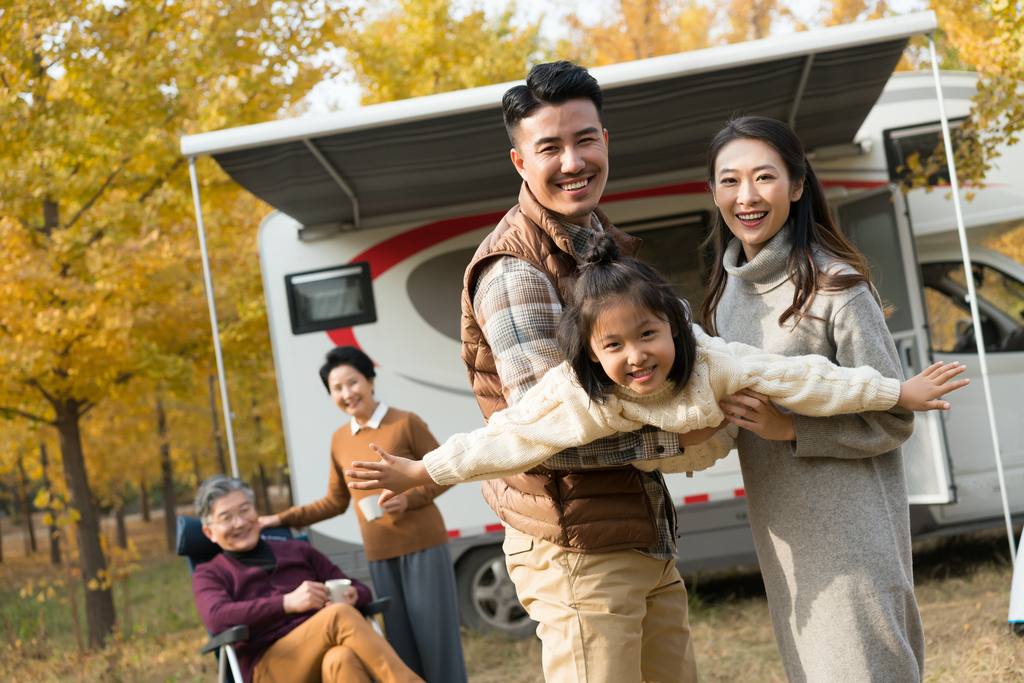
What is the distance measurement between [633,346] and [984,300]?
4.43 m

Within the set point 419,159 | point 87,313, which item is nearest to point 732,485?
point 419,159

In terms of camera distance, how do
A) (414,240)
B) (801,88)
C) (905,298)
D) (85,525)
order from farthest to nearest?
(85,525)
(414,240)
(905,298)
(801,88)

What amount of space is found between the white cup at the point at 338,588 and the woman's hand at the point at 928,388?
242cm

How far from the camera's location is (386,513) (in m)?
3.53

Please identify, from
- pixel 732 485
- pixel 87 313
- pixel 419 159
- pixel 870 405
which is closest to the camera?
pixel 870 405

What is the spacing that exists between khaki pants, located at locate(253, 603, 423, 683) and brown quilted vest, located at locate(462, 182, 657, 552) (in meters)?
1.65

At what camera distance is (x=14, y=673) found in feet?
16.6

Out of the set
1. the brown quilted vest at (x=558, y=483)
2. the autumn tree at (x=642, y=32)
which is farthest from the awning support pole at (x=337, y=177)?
the autumn tree at (x=642, y=32)

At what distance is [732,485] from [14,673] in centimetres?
462

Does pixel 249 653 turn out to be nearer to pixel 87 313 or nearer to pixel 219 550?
pixel 219 550

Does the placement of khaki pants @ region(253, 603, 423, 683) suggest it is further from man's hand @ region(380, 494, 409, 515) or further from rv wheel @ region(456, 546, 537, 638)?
rv wheel @ region(456, 546, 537, 638)

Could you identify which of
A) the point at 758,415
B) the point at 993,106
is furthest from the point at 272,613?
the point at 993,106

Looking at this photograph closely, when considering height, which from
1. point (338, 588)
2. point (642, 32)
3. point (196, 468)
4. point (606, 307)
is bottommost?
point (196, 468)

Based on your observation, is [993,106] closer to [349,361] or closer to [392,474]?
[349,361]
